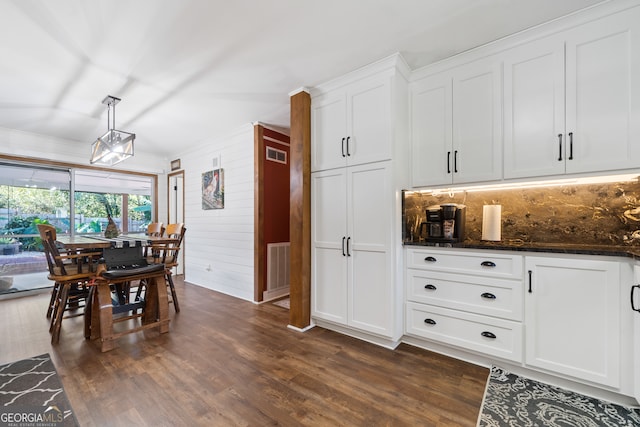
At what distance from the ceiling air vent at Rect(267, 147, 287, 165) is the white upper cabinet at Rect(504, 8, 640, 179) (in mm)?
3025

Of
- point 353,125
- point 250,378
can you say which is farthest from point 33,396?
point 353,125

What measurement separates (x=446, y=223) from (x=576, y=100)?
1273mm

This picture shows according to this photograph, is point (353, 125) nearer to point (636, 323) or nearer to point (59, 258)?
point (636, 323)

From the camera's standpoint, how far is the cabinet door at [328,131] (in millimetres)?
2833

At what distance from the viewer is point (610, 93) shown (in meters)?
1.91

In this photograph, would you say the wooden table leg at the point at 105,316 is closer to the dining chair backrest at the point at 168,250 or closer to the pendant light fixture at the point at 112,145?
the dining chair backrest at the point at 168,250

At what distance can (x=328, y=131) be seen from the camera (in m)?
2.94

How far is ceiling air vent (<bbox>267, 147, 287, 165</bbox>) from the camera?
4234mm

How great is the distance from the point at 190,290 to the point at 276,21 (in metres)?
4.19

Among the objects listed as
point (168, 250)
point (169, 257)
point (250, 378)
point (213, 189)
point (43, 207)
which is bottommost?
point (250, 378)

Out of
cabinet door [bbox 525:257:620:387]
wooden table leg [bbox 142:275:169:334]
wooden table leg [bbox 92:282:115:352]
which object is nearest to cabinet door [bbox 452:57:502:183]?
cabinet door [bbox 525:257:620:387]

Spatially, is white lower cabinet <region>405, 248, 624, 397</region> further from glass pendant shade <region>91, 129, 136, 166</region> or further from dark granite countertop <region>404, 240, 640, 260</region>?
glass pendant shade <region>91, 129, 136, 166</region>

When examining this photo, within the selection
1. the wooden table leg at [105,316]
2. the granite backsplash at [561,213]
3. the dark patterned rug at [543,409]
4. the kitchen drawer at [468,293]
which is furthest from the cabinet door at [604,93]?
the wooden table leg at [105,316]

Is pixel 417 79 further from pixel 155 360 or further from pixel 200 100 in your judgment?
pixel 155 360
